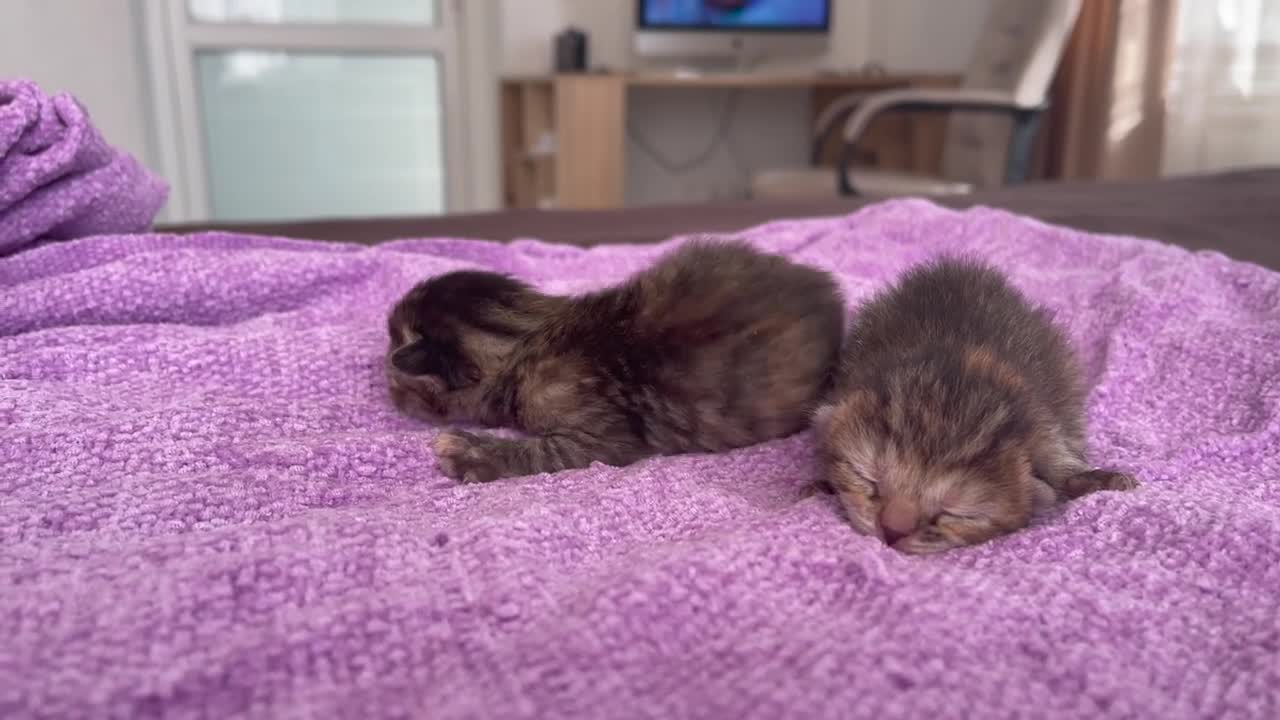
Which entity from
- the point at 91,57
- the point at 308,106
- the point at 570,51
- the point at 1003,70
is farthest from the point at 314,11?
the point at 1003,70

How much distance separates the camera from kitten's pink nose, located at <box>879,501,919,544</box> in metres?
1.04

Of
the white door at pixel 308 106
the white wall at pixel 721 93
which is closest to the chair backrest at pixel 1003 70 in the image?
the white wall at pixel 721 93

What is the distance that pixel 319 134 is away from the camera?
5992 mm

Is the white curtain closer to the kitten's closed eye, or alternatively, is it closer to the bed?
the bed

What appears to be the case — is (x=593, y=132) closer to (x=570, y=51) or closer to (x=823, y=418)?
(x=570, y=51)

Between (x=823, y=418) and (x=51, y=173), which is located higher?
(x=51, y=173)

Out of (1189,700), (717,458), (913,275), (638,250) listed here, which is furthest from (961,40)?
(1189,700)

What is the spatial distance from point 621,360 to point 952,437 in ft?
1.66

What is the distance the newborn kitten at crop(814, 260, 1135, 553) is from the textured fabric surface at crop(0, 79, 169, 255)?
1376 mm

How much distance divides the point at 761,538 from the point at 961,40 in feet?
20.9

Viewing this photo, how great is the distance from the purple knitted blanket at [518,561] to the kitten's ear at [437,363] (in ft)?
0.28

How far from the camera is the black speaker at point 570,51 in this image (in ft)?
19.4

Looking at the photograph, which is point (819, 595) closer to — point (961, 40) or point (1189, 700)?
point (1189, 700)

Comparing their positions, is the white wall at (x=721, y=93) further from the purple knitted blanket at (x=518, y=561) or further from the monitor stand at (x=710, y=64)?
the purple knitted blanket at (x=518, y=561)
